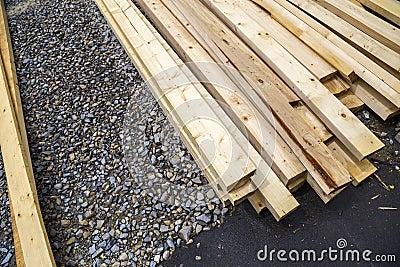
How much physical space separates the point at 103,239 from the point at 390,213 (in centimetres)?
228

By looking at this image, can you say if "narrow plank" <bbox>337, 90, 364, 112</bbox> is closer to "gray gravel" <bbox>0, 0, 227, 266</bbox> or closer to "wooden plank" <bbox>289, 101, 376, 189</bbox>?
"wooden plank" <bbox>289, 101, 376, 189</bbox>

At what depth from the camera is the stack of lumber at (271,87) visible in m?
2.71

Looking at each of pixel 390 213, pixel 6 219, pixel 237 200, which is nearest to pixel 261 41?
pixel 237 200

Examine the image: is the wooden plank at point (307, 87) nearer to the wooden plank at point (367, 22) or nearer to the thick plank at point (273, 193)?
the thick plank at point (273, 193)

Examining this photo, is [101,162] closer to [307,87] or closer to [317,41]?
[307,87]

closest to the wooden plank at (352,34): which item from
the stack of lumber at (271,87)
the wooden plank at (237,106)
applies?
the stack of lumber at (271,87)

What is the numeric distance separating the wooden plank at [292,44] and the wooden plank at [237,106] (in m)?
0.64

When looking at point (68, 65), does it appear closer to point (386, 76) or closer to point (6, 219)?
point (6, 219)

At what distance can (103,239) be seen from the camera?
2791 millimetres

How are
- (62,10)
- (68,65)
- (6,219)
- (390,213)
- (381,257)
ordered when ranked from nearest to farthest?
(381,257), (390,213), (6,219), (68,65), (62,10)

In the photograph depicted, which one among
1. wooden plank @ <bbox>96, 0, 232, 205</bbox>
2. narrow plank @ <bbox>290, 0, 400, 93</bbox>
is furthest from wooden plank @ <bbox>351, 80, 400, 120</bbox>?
wooden plank @ <bbox>96, 0, 232, 205</bbox>

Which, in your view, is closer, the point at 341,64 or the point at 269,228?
the point at 269,228

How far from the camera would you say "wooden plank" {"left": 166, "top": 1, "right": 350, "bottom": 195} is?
264 centimetres

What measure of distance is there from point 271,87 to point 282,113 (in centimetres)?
29
